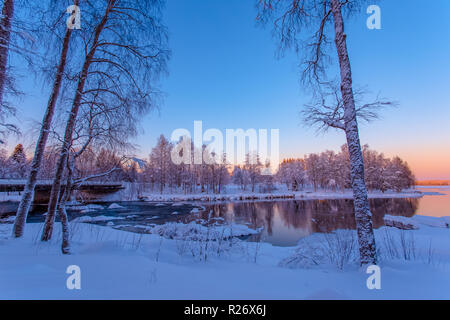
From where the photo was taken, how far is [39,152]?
15.8 feet

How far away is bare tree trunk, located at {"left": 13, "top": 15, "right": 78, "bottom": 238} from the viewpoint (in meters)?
4.73

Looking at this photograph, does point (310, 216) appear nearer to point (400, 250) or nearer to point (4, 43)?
point (400, 250)

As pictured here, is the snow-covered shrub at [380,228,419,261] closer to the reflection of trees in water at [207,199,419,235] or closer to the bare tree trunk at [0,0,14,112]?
the reflection of trees in water at [207,199,419,235]

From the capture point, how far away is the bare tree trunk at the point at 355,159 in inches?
129

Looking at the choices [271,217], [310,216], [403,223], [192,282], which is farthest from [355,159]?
[310,216]

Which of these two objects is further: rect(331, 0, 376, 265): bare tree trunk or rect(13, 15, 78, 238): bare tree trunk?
rect(13, 15, 78, 238): bare tree trunk

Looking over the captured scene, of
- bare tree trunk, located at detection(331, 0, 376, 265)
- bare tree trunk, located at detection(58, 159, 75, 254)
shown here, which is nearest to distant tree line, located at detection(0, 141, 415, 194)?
bare tree trunk, located at detection(58, 159, 75, 254)

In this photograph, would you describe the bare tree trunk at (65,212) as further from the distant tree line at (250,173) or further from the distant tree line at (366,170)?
the distant tree line at (366,170)

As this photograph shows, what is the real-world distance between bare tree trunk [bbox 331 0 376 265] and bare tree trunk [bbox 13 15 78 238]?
21.2 feet

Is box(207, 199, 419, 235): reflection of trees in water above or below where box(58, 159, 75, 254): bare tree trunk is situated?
below

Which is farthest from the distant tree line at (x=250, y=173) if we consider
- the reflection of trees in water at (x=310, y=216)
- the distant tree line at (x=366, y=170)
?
the reflection of trees in water at (x=310, y=216)

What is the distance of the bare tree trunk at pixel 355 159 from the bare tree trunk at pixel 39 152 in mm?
6466

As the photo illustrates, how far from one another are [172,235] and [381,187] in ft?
191
